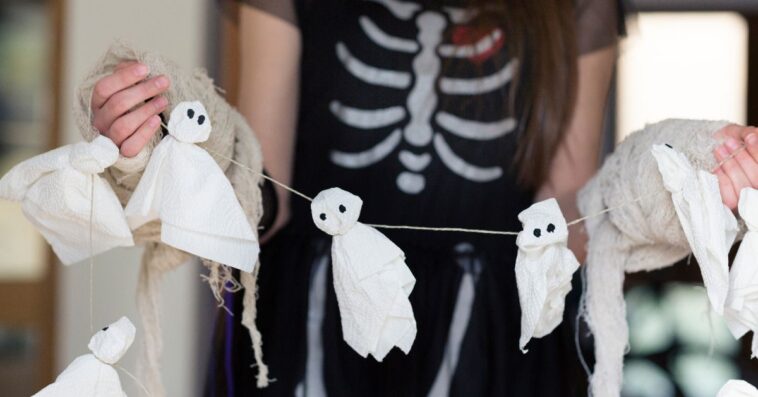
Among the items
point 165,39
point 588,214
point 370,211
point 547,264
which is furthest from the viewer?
point 165,39

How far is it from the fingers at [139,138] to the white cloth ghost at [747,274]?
0.39 m

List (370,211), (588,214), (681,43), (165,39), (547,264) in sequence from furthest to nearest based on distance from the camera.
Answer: (681,43)
(165,39)
(370,211)
(588,214)
(547,264)

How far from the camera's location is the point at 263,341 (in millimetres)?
867

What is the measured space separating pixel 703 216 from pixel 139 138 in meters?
0.37

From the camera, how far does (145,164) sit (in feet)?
2.30

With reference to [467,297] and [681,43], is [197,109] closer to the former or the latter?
[467,297]

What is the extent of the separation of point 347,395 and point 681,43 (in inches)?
68.9

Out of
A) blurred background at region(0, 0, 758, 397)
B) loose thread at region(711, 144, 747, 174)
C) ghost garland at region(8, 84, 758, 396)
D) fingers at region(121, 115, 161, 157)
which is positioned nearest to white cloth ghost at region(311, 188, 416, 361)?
ghost garland at region(8, 84, 758, 396)

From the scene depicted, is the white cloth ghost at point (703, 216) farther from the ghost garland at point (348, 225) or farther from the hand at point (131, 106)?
the hand at point (131, 106)

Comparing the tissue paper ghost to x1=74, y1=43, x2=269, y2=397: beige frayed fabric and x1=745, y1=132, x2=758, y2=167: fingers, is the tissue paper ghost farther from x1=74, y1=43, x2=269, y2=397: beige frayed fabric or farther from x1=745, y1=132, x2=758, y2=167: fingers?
x1=745, y1=132, x2=758, y2=167: fingers

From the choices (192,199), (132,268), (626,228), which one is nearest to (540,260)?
(626,228)

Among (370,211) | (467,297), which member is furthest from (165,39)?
(467,297)

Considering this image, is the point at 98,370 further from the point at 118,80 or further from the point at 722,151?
the point at 722,151

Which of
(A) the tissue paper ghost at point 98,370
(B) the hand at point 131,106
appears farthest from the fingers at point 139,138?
(A) the tissue paper ghost at point 98,370
